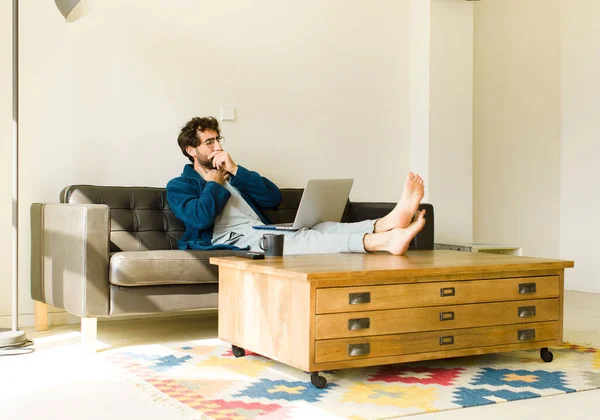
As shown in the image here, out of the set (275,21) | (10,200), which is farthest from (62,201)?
(275,21)

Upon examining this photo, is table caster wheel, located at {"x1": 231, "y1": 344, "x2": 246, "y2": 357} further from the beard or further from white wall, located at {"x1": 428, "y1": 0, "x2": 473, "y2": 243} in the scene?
white wall, located at {"x1": 428, "y1": 0, "x2": 473, "y2": 243}

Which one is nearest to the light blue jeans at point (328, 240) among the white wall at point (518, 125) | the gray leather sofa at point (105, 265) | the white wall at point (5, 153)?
the gray leather sofa at point (105, 265)

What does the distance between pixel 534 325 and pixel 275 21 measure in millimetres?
2673

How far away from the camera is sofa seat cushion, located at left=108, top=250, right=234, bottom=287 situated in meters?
3.45

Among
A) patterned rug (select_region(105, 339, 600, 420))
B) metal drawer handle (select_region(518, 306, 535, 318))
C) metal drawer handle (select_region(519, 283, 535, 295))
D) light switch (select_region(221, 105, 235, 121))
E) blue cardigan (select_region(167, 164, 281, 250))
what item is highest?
light switch (select_region(221, 105, 235, 121))

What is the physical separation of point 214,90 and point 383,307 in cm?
234

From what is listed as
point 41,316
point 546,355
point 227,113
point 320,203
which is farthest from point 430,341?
point 227,113

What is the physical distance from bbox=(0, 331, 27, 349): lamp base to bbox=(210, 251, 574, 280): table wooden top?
3.29 ft

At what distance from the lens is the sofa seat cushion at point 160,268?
345cm

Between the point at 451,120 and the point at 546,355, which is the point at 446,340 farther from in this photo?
the point at 451,120

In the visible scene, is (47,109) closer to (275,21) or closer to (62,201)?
(62,201)

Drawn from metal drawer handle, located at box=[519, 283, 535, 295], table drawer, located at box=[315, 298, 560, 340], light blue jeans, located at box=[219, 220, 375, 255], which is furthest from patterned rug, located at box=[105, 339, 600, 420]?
light blue jeans, located at box=[219, 220, 375, 255]

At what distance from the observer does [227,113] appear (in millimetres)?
4785

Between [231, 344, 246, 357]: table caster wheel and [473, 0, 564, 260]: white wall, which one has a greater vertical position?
[473, 0, 564, 260]: white wall
